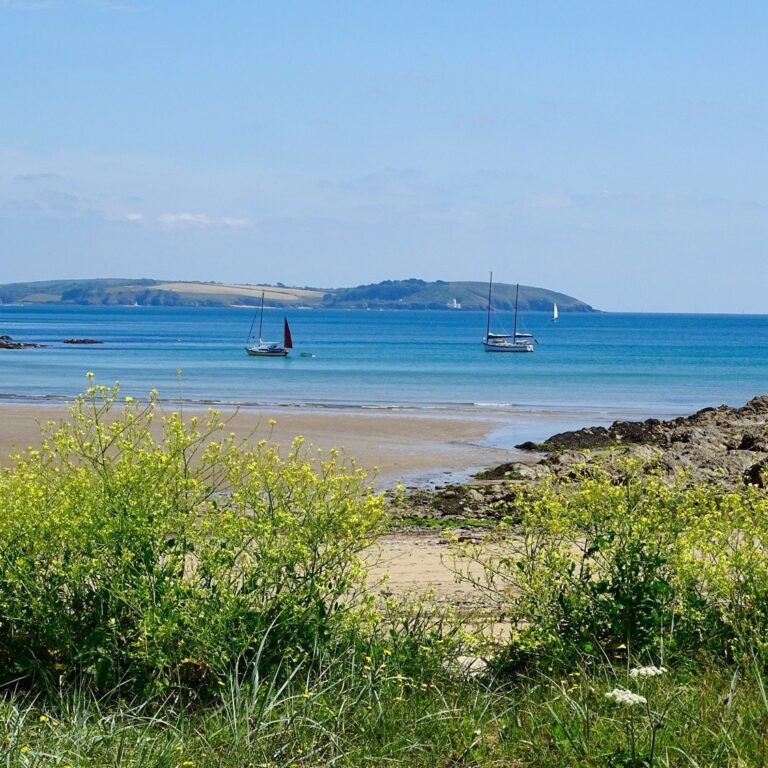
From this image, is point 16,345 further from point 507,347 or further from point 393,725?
point 393,725

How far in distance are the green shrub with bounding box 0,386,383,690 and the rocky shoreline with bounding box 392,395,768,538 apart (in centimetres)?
Answer: 496

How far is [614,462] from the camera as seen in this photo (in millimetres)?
12039

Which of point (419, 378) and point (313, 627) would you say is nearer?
point (313, 627)

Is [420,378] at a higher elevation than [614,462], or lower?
lower

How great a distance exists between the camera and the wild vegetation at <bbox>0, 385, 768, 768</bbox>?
532 cm

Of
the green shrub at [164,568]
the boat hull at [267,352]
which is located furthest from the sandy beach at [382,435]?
the boat hull at [267,352]

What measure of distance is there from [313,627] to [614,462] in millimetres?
6532

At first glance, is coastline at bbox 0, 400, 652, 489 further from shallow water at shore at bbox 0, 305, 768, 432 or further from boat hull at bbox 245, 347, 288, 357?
boat hull at bbox 245, 347, 288, 357

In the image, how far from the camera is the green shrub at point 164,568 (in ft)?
19.5

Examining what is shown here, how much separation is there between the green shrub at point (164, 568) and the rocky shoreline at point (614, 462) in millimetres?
4961

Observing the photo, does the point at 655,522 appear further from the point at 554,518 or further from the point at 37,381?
the point at 37,381

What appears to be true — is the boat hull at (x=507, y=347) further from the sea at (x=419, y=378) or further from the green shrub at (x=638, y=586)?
the green shrub at (x=638, y=586)

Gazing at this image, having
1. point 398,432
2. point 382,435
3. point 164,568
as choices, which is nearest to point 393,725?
point 164,568

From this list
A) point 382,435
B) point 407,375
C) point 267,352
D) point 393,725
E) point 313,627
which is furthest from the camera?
point 267,352
